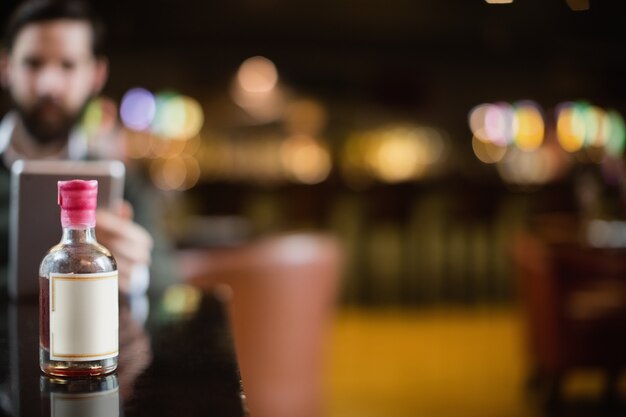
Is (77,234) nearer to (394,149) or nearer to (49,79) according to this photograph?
(49,79)

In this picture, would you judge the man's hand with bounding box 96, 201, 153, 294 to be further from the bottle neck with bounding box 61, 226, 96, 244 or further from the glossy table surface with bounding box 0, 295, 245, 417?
the bottle neck with bounding box 61, 226, 96, 244

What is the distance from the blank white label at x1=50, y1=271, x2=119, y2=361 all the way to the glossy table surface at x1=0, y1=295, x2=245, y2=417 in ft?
0.11

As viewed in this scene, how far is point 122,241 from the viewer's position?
59.6 inches

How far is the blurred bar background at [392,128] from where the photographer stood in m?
7.00

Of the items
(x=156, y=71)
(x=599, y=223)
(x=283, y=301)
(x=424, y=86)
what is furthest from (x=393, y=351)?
(x=156, y=71)

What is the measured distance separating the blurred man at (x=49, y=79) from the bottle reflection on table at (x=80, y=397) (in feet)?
2.24

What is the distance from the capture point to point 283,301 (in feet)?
9.39

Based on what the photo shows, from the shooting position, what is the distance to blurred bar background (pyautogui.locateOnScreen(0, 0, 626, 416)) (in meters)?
7.00

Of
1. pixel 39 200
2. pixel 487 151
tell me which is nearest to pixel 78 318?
pixel 39 200

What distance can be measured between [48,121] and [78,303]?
Result: 1.00 meters

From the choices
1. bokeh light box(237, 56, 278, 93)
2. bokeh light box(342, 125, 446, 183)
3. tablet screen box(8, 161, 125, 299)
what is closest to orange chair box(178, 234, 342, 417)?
tablet screen box(8, 161, 125, 299)

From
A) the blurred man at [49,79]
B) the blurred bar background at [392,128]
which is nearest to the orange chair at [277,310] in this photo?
the blurred man at [49,79]

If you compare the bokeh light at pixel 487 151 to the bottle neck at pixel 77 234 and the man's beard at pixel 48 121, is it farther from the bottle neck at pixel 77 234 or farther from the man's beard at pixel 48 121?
the bottle neck at pixel 77 234

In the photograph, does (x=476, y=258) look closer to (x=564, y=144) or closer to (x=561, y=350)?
(x=561, y=350)
